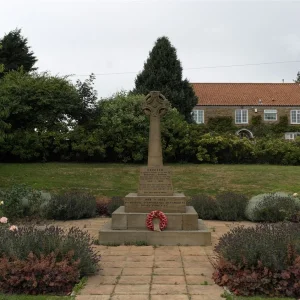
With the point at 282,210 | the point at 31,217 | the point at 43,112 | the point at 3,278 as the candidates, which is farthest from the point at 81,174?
the point at 3,278

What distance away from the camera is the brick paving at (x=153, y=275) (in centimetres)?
502

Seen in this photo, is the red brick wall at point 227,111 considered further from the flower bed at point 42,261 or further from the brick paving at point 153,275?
the flower bed at point 42,261

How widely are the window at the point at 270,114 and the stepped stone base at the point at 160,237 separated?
3819 centimetres

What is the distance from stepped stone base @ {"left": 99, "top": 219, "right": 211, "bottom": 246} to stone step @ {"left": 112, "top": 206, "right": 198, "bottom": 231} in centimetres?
19

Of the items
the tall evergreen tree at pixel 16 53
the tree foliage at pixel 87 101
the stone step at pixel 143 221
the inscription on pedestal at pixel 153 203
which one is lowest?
the stone step at pixel 143 221

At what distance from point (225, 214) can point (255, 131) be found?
109ft

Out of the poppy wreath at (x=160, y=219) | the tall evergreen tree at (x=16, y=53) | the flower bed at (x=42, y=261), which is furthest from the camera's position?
the tall evergreen tree at (x=16, y=53)

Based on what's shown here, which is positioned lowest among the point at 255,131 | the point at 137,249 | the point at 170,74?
the point at 137,249

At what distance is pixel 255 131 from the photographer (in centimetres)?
4309

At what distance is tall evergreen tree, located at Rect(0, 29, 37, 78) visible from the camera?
3450cm

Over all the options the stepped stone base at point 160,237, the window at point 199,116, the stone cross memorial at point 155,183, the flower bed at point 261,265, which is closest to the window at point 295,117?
the window at point 199,116

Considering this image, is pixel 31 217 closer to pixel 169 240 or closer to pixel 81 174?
pixel 169 240

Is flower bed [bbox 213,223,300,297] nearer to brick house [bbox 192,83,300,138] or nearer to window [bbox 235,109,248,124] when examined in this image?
brick house [bbox 192,83,300,138]

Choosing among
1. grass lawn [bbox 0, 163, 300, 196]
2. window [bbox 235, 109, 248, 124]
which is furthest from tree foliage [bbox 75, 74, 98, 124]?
window [bbox 235, 109, 248, 124]
